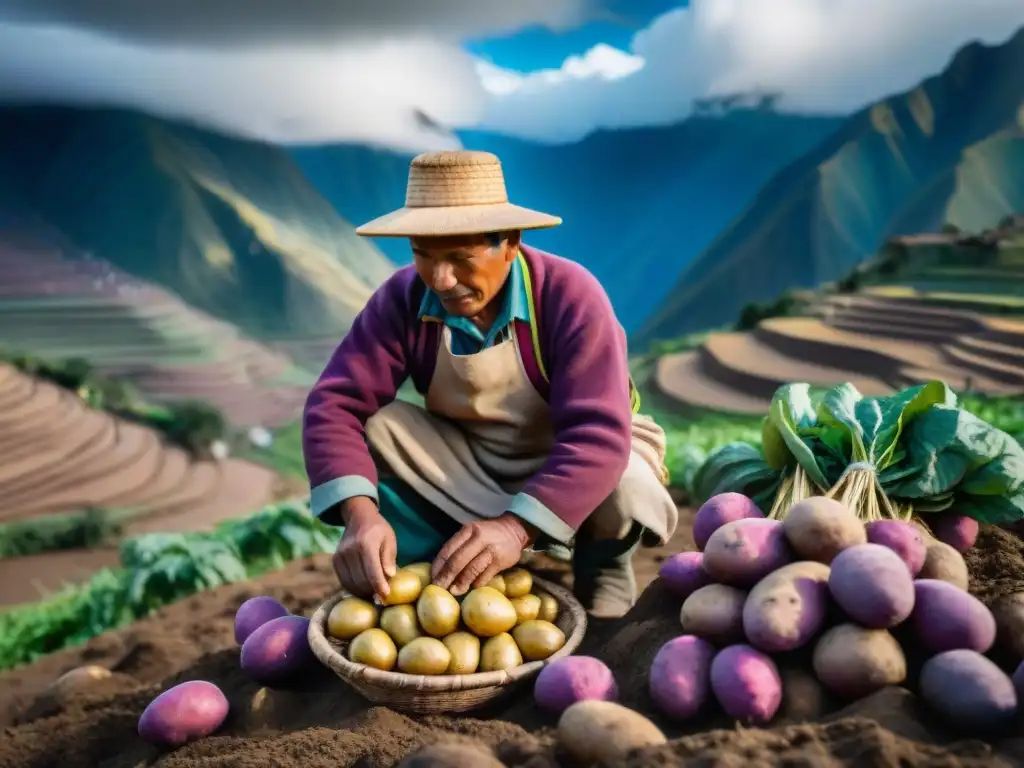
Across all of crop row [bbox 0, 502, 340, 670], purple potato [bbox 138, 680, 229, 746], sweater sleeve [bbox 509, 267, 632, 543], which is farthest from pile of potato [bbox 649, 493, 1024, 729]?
crop row [bbox 0, 502, 340, 670]

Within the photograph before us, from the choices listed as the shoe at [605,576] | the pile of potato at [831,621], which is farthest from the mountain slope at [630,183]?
the pile of potato at [831,621]

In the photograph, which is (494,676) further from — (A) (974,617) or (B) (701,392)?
(B) (701,392)

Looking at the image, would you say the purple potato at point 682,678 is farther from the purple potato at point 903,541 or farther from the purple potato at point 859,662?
the purple potato at point 903,541

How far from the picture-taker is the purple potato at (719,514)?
2535mm

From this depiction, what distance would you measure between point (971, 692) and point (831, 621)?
0.34m

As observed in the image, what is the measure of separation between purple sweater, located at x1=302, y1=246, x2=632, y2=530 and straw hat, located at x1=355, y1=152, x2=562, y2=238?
0.87 feet

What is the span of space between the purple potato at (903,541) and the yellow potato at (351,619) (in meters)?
1.29

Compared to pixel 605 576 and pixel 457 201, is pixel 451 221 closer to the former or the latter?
pixel 457 201

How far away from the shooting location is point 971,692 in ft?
5.67

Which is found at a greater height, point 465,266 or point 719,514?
point 465,266

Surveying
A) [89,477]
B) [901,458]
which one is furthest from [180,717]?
[89,477]

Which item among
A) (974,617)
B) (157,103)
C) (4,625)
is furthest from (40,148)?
(974,617)

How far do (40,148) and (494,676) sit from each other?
6616 mm

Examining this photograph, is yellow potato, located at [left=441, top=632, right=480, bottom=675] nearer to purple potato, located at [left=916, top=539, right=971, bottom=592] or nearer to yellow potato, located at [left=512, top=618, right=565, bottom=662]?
yellow potato, located at [left=512, top=618, right=565, bottom=662]
